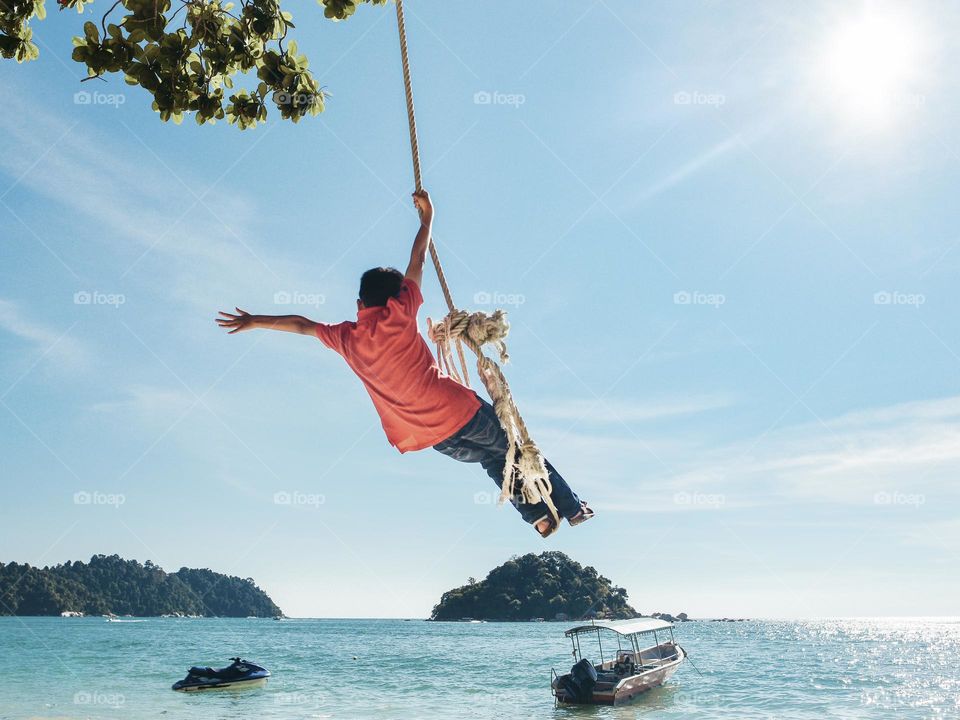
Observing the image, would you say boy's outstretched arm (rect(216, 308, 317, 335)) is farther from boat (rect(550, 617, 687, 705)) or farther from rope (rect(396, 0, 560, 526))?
boat (rect(550, 617, 687, 705))

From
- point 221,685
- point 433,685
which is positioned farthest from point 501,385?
point 433,685

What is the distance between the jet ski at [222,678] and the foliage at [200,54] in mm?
38379

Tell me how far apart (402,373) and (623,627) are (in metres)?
29.4

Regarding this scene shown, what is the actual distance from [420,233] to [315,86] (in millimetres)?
844

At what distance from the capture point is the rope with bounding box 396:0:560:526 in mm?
4320

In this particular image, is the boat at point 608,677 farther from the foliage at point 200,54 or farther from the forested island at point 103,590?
the forested island at point 103,590

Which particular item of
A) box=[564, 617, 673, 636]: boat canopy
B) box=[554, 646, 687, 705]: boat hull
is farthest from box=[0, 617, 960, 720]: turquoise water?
box=[564, 617, 673, 636]: boat canopy

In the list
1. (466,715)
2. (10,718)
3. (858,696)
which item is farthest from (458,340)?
(858,696)

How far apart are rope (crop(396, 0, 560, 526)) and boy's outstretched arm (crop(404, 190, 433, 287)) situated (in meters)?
0.17

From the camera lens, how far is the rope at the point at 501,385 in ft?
14.2

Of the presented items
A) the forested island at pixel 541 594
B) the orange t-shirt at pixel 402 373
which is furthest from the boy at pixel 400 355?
the forested island at pixel 541 594

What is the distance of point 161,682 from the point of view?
1660 inches

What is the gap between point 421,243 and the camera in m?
3.92

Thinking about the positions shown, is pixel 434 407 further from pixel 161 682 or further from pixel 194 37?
pixel 161 682
